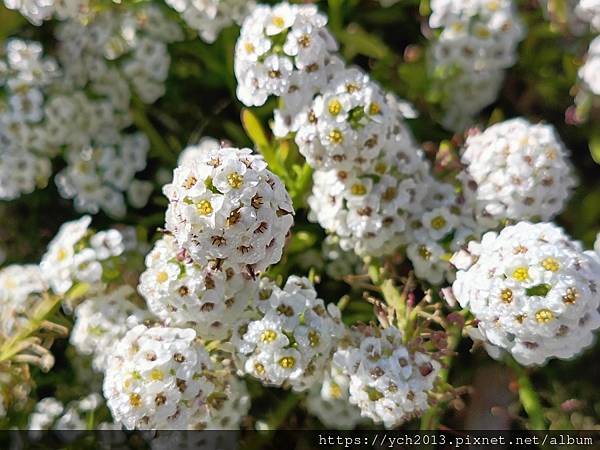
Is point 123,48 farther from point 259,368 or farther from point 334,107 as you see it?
point 259,368

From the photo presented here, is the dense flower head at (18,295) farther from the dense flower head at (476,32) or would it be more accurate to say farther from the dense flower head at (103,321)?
the dense flower head at (476,32)

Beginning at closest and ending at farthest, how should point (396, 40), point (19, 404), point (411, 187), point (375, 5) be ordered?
1. point (411, 187)
2. point (19, 404)
3. point (375, 5)
4. point (396, 40)

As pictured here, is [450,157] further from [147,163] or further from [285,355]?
[147,163]

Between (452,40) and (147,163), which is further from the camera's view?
(147,163)

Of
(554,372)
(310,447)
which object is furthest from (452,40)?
(310,447)

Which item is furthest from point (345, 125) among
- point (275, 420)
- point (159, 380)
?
point (275, 420)

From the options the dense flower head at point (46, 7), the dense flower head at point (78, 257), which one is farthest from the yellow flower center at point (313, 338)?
the dense flower head at point (46, 7)
